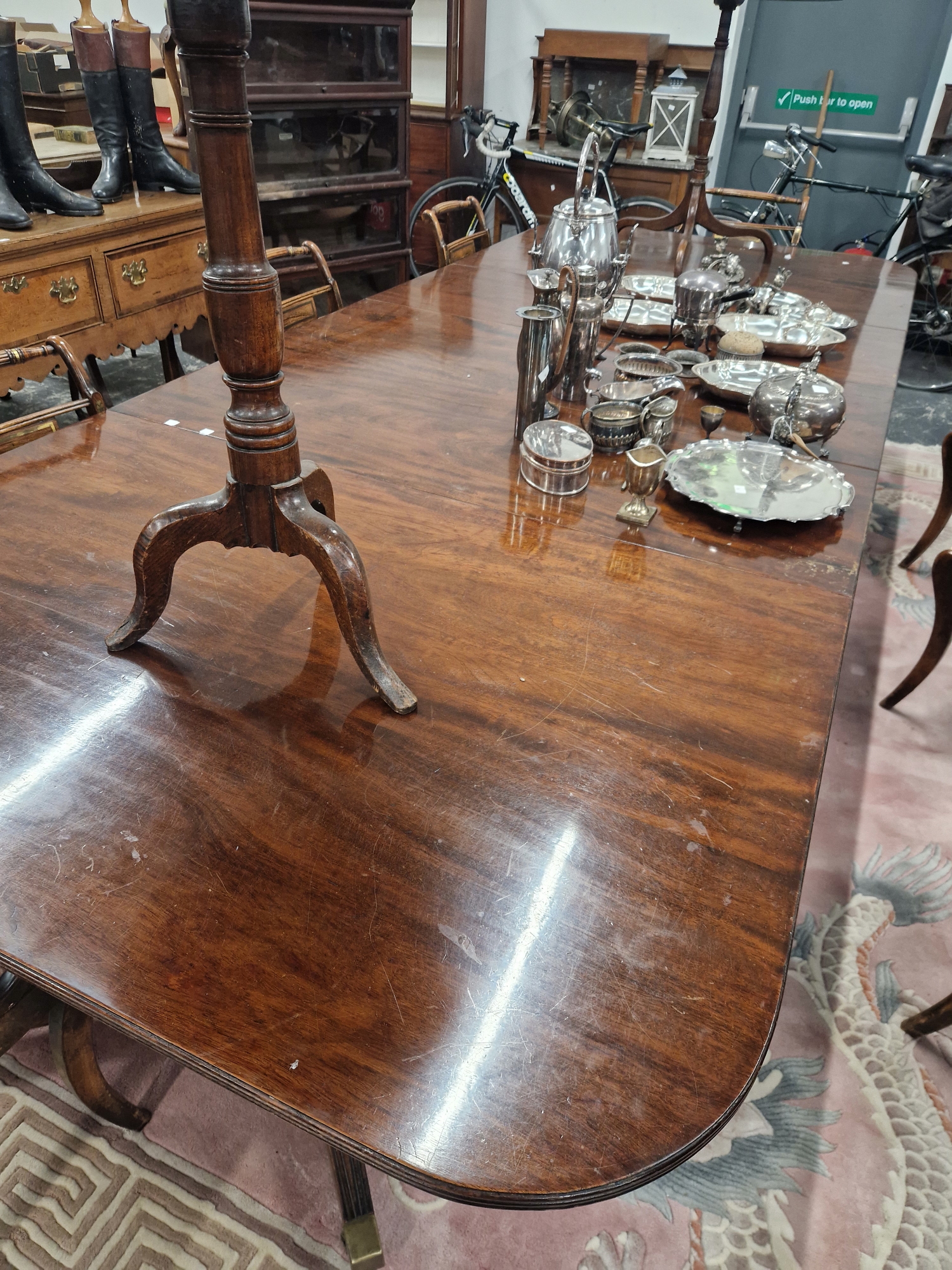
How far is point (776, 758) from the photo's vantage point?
74cm

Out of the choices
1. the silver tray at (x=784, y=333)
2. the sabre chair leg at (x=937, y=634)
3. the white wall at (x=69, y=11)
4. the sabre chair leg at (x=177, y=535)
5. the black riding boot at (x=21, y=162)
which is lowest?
the sabre chair leg at (x=937, y=634)

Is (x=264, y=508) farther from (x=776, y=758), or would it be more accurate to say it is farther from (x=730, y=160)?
(x=730, y=160)

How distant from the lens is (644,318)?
180 centimetres

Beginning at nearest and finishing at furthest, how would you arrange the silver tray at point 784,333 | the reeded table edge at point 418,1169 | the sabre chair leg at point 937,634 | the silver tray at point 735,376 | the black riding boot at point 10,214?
1. the reeded table edge at point 418,1169
2. the silver tray at point 735,376
3. the sabre chair leg at point 937,634
4. the silver tray at point 784,333
5. the black riding boot at point 10,214

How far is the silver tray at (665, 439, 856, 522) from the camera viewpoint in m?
1.10

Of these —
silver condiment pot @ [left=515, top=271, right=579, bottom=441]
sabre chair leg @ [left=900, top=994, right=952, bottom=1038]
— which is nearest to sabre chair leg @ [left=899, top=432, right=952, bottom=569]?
silver condiment pot @ [left=515, top=271, right=579, bottom=441]

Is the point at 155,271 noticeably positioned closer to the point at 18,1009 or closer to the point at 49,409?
the point at 49,409

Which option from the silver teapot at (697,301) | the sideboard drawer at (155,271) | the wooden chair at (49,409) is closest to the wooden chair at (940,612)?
the silver teapot at (697,301)

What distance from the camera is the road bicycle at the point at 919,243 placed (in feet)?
11.8

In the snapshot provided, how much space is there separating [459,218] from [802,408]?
162 inches

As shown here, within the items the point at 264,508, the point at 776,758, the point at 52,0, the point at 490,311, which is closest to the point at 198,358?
the point at 490,311

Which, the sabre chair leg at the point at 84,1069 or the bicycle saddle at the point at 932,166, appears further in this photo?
the bicycle saddle at the point at 932,166

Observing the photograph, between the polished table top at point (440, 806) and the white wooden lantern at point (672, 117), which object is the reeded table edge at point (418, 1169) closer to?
the polished table top at point (440, 806)

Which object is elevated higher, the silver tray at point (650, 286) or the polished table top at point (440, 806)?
the silver tray at point (650, 286)
